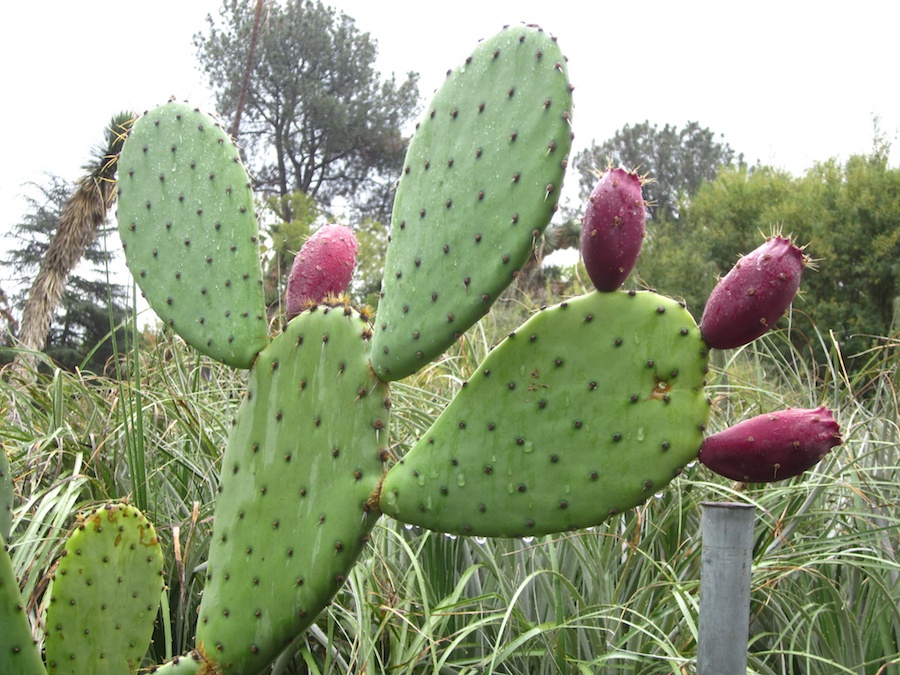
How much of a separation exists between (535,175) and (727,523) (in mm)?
605

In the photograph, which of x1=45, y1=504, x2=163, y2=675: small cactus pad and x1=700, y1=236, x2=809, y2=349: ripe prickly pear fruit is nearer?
x1=700, y1=236, x2=809, y2=349: ripe prickly pear fruit

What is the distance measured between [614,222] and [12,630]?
0.93 meters

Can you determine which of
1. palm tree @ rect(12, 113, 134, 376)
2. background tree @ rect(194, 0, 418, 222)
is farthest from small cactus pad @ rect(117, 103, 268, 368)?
background tree @ rect(194, 0, 418, 222)

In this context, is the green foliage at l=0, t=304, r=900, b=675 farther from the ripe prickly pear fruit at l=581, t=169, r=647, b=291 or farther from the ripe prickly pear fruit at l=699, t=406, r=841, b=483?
the ripe prickly pear fruit at l=581, t=169, r=647, b=291

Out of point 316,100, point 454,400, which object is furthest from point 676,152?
point 454,400

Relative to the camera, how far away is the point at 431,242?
4.00 ft

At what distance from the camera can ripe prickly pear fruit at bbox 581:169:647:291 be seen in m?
1.05

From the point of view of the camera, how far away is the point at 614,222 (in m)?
1.05

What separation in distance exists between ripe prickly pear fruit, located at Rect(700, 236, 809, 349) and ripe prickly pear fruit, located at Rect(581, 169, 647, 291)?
123mm

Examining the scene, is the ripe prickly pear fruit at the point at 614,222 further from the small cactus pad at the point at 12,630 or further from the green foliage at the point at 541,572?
the green foliage at the point at 541,572

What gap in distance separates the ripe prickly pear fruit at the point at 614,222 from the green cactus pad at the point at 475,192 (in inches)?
2.6

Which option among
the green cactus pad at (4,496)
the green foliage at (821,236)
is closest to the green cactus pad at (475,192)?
the green cactus pad at (4,496)

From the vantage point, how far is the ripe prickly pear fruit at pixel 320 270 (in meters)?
1.44

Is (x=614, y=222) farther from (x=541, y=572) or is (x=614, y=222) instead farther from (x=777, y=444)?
(x=541, y=572)
